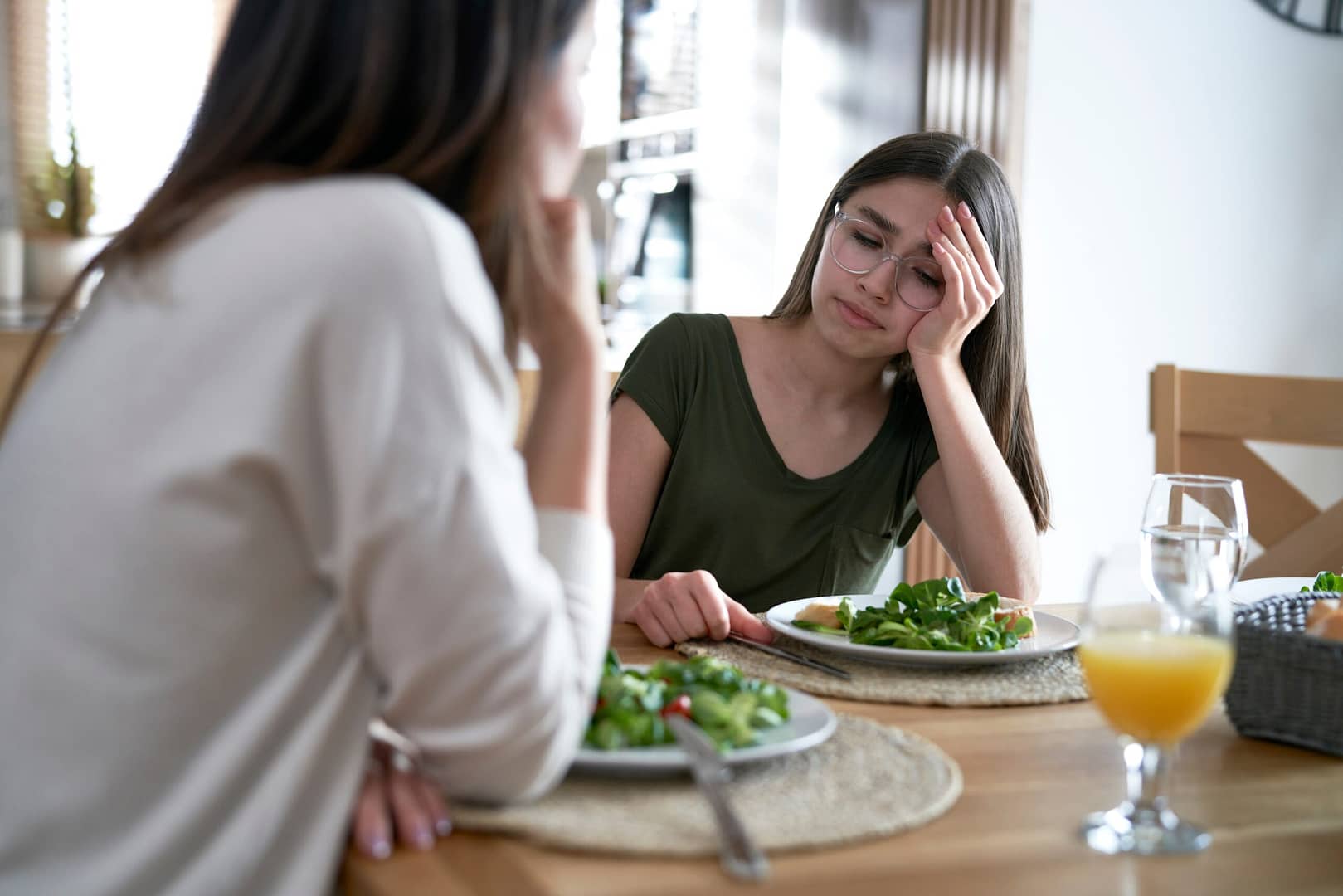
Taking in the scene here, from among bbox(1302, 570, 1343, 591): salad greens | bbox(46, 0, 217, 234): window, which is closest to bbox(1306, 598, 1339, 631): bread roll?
bbox(1302, 570, 1343, 591): salad greens

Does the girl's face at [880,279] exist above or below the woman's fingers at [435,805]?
above

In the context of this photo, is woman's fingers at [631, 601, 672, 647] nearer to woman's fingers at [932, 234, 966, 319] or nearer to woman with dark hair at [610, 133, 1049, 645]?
woman with dark hair at [610, 133, 1049, 645]

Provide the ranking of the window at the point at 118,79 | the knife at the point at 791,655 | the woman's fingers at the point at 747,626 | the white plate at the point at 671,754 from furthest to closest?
1. the window at the point at 118,79
2. the woman's fingers at the point at 747,626
3. the knife at the point at 791,655
4. the white plate at the point at 671,754

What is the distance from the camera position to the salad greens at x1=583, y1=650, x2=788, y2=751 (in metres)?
0.79

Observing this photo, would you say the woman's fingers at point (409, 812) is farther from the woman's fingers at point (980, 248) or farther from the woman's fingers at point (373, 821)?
the woman's fingers at point (980, 248)

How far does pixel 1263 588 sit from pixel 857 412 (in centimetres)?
62

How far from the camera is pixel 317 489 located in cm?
66

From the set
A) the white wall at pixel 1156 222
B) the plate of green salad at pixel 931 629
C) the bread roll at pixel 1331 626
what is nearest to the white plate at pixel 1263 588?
the plate of green salad at pixel 931 629

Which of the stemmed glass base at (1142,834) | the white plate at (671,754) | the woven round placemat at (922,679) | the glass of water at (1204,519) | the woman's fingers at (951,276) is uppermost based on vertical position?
the woman's fingers at (951,276)

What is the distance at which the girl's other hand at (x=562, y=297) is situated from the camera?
2.71ft

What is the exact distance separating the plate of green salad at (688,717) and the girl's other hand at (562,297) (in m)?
0.23

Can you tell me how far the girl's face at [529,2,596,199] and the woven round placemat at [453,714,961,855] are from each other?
0.39 meters

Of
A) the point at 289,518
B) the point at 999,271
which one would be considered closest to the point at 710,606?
the point at 289,518

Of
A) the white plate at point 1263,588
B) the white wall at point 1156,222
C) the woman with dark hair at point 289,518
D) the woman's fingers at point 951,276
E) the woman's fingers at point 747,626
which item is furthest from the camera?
the white wall at point 1156,222
